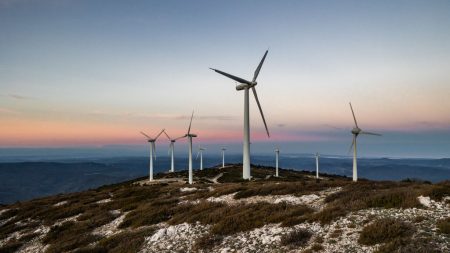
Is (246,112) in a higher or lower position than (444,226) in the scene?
higher

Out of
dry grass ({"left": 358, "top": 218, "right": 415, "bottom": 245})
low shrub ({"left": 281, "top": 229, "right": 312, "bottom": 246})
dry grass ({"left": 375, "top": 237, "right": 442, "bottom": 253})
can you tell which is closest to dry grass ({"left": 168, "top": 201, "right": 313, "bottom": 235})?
low shrub ({"left": 281, "top": 229, "right": 312, "bottom": 246})

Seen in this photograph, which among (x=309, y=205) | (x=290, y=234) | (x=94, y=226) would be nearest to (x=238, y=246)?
(x=290, y=234)

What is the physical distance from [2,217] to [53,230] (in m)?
17.1

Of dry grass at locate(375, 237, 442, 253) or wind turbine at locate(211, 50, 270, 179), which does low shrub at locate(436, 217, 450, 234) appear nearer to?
dry grass at locate(375, 237, 442, 253)

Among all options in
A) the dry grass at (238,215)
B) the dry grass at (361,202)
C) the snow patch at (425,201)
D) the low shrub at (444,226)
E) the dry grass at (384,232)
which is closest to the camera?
the dry grass at (384,232)

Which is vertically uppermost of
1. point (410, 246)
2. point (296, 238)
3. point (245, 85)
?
point (245, 85)

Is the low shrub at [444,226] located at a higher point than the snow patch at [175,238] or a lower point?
higher

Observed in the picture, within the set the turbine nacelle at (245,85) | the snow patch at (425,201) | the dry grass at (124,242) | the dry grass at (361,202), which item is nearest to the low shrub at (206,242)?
the dry grass at (124,242)

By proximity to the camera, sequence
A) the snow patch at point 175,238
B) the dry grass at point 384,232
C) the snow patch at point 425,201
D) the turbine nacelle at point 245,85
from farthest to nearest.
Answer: the turbine nacelle at point 245,85 → the snow patch at point 425,201 → the snow patch at point 175,238 → the dry grass at point 384,232

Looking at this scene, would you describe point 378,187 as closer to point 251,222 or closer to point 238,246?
point 251,222

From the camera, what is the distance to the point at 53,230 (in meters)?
26.7

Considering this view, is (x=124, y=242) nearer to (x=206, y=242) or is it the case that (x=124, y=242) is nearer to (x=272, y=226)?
(x=206, y=242)

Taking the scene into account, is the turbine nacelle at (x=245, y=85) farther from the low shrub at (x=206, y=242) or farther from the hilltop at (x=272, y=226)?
the low shrub at (x=206, y=242)

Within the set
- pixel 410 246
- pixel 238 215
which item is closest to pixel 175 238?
pixel 238 215
